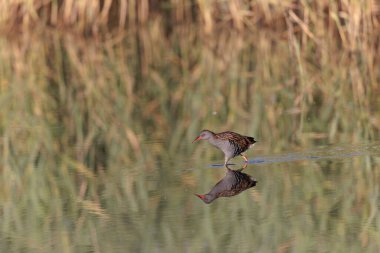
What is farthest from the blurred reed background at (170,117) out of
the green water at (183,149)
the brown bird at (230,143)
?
the brown bird at (230,143)

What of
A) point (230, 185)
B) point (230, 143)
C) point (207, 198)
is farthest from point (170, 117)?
point (207, 198)

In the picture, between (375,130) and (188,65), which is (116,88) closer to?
(188,65)

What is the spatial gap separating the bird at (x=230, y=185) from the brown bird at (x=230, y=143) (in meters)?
0.15

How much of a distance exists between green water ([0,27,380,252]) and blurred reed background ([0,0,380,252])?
2 cm

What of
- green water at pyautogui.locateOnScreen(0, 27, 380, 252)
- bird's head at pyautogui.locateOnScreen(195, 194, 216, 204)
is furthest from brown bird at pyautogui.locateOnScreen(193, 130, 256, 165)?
bird's head at pyautogui.locateOnScreen(195, 194, 216, 204)

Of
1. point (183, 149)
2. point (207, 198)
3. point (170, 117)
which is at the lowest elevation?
point (207, 198)

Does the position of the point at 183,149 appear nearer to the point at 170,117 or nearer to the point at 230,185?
the point at 230,185

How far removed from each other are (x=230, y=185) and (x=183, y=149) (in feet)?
4.58

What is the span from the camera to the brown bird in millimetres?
7395

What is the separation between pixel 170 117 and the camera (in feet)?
31.7

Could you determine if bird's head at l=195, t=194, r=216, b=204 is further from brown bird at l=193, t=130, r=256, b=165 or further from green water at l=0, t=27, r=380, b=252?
brown bird at l=193, t=130, r=256, b=165

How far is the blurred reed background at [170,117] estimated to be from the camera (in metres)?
5.77

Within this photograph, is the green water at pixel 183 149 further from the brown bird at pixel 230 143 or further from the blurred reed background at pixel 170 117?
the brown bird at pixel 230 143

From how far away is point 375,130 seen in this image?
8531 mm
